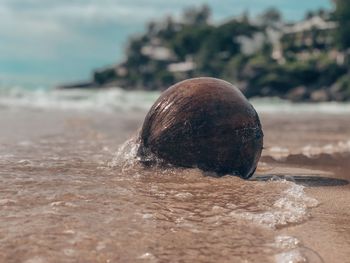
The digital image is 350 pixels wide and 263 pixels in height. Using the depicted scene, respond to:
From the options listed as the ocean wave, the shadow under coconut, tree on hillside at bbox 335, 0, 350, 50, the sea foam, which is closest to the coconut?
the shadow under coconut

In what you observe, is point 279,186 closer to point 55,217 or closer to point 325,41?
point 55,217

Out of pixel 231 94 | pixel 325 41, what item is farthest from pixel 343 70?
pixel 231 94

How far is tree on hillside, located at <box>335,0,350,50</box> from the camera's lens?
6438cm

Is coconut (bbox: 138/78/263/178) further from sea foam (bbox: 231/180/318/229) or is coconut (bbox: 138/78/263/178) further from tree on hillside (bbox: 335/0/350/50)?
tree on hillside (bbox: 335/0/350/50)

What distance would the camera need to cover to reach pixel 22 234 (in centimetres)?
286

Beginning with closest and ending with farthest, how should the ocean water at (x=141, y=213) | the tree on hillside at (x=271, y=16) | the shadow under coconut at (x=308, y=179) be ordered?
the ocean water at (x=141, y=213) < the shadow under coconut at (x=308, y=179) < the tree on hillside at (x=271, y=16)

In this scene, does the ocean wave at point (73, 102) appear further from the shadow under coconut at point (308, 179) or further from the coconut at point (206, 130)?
the coconut at point (206, 130)

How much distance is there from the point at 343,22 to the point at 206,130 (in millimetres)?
65598

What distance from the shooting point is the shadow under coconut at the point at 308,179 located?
509cm

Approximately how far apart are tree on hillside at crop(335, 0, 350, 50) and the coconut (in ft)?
208

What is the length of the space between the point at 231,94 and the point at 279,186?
996 mm

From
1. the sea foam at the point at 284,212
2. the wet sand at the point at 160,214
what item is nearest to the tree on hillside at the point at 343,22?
the wet sand at the point at 160,214

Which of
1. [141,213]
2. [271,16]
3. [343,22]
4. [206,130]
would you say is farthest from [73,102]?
[271,16]

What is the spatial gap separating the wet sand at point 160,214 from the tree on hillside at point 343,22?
62633 mm
